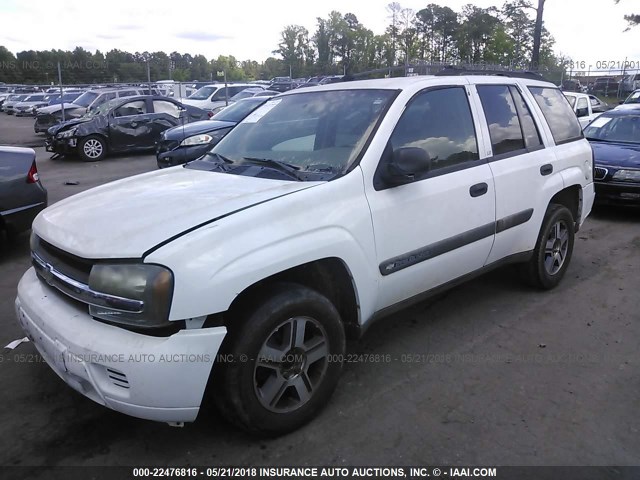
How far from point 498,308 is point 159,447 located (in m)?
2.91

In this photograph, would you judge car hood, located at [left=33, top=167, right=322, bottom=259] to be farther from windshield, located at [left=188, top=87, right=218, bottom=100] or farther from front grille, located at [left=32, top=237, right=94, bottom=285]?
windshield, located at [left=188, top=87, right=218, bottom=100]

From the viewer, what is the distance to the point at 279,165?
3324mm

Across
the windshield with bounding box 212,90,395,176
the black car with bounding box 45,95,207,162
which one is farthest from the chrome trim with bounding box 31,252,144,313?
the black car with bounding box 45,95,207,162

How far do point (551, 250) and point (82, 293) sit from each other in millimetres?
3868

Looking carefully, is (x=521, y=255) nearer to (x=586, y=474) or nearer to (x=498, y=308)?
(x=498, y=308)

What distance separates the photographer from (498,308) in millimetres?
4414

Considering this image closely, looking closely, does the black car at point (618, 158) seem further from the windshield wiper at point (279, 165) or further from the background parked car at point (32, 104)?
the background parked car at point (32, 104)

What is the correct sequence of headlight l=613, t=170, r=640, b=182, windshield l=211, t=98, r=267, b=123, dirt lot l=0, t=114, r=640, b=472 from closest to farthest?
1. dirt lot l=0, t=114, r=640, b=472
2. headlight l=613, t=170, r=640, b=182
3. windshield l=211, t=98, r=267, b=123

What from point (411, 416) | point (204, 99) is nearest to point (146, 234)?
point (411, 416)

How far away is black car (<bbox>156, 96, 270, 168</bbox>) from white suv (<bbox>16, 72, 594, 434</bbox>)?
565 cm

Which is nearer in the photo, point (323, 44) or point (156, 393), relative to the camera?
point (156, 393)

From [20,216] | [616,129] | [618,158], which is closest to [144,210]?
[20,216]

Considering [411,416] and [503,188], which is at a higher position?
[503,188]

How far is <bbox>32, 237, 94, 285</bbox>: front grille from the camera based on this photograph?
253 cm
